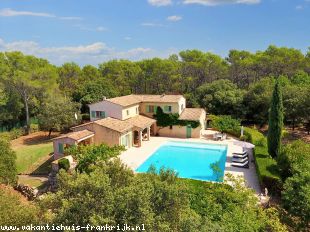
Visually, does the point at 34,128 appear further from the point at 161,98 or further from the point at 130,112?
the point at 161,98

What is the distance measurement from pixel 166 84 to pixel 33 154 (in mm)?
30999

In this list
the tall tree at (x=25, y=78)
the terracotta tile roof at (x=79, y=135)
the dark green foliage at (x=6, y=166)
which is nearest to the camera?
the dark green foliage at (x=6, y=166)

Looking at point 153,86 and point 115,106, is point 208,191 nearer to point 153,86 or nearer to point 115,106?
point 115,106

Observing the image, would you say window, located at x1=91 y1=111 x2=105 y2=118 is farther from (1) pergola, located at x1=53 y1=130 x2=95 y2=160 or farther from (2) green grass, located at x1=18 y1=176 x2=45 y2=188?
(2) green grass, located at x1=18 y1=176 x2=45 y2=188

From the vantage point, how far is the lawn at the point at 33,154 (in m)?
27.9

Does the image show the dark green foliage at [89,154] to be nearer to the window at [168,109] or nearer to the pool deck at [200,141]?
the pool deck at [200,141]

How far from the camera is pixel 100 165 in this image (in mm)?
13398

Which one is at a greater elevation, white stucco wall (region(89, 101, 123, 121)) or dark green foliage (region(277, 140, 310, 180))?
white stucco wall (region(89, 101, 123, 121))

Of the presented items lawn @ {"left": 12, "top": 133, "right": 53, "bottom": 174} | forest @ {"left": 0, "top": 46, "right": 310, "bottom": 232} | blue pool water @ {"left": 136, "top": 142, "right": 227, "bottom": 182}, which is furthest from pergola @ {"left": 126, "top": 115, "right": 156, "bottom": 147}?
lawn @ {"left": 12, "top": 133, "right": 53, "bottom": 174}

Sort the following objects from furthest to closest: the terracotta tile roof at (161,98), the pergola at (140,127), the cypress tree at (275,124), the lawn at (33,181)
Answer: the terracotta tile roof at (161,98)
the pergola at (140,127)
the cypress tree at (275,124)
the lawn at (33,181)

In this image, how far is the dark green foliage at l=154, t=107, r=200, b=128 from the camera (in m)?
36.3

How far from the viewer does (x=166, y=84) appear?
55.7m

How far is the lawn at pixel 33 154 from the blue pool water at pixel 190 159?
10601mm

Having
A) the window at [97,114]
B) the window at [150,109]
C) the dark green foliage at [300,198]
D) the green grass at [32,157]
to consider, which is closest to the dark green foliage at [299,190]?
the dark green foliage at [300,198]
